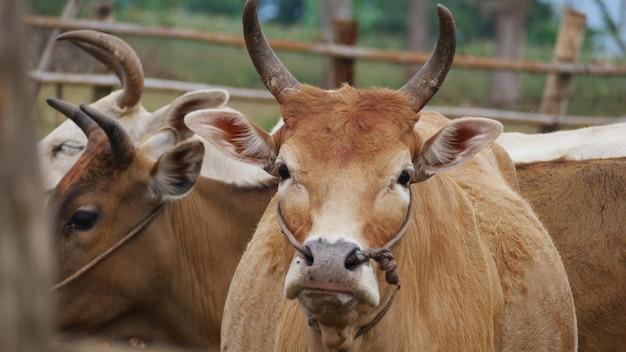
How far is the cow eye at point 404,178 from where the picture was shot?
11.6 feet

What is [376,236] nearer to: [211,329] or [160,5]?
[211,329]

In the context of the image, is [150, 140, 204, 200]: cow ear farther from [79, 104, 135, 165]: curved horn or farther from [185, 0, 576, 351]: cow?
[185, 0, 576, 351]: cow

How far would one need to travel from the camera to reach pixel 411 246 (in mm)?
3820

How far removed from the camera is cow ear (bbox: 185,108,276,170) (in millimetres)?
3852

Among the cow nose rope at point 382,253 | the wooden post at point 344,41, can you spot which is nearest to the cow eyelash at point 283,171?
the cow nose rope at point 382,253

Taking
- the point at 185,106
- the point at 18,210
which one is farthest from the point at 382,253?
the point at 185,106

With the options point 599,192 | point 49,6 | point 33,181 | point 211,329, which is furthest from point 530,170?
point 49,6

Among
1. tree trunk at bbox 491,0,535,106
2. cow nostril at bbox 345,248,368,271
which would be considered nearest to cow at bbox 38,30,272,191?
cow nostril at bbox 345,248,368,271

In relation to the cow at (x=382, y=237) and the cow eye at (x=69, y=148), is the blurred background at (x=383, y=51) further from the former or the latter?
the cow at (x=382, y=237)

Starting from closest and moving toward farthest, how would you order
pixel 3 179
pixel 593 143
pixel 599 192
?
pixel 3 179 < pixel 599 192 < pixel 593 143

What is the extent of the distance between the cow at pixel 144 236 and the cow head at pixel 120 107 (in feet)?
1.31

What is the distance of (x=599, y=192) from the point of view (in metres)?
6.02

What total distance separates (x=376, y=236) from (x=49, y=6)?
26040mm

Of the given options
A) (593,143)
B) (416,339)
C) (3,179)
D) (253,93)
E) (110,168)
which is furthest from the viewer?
(253,93)
